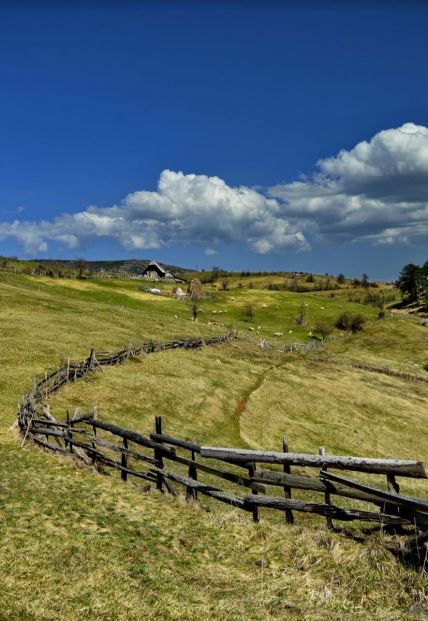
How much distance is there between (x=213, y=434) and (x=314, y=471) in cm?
701

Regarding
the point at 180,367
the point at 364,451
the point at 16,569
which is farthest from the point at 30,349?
the point at 16,569

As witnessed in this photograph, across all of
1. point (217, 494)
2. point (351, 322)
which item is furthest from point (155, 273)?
point (217, 494)

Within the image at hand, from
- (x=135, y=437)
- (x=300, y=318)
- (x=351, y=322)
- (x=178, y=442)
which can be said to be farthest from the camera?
(x=300, y=318)

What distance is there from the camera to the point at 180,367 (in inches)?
1754

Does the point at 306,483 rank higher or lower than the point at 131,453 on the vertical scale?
higher

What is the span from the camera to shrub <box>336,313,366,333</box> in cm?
10973

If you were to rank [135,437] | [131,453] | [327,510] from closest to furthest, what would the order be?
[327,510] → [131,453] → [135,437]

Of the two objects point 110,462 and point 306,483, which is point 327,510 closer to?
point 306,483

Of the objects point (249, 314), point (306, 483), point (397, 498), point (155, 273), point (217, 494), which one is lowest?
point (217, 494)

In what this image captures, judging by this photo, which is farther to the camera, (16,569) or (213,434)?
(213,434)

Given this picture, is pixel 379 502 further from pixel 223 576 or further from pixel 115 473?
pixel 115 473

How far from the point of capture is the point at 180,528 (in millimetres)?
11789

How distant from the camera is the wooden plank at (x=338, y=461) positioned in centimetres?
1123

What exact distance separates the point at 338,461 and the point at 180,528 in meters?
4.43
